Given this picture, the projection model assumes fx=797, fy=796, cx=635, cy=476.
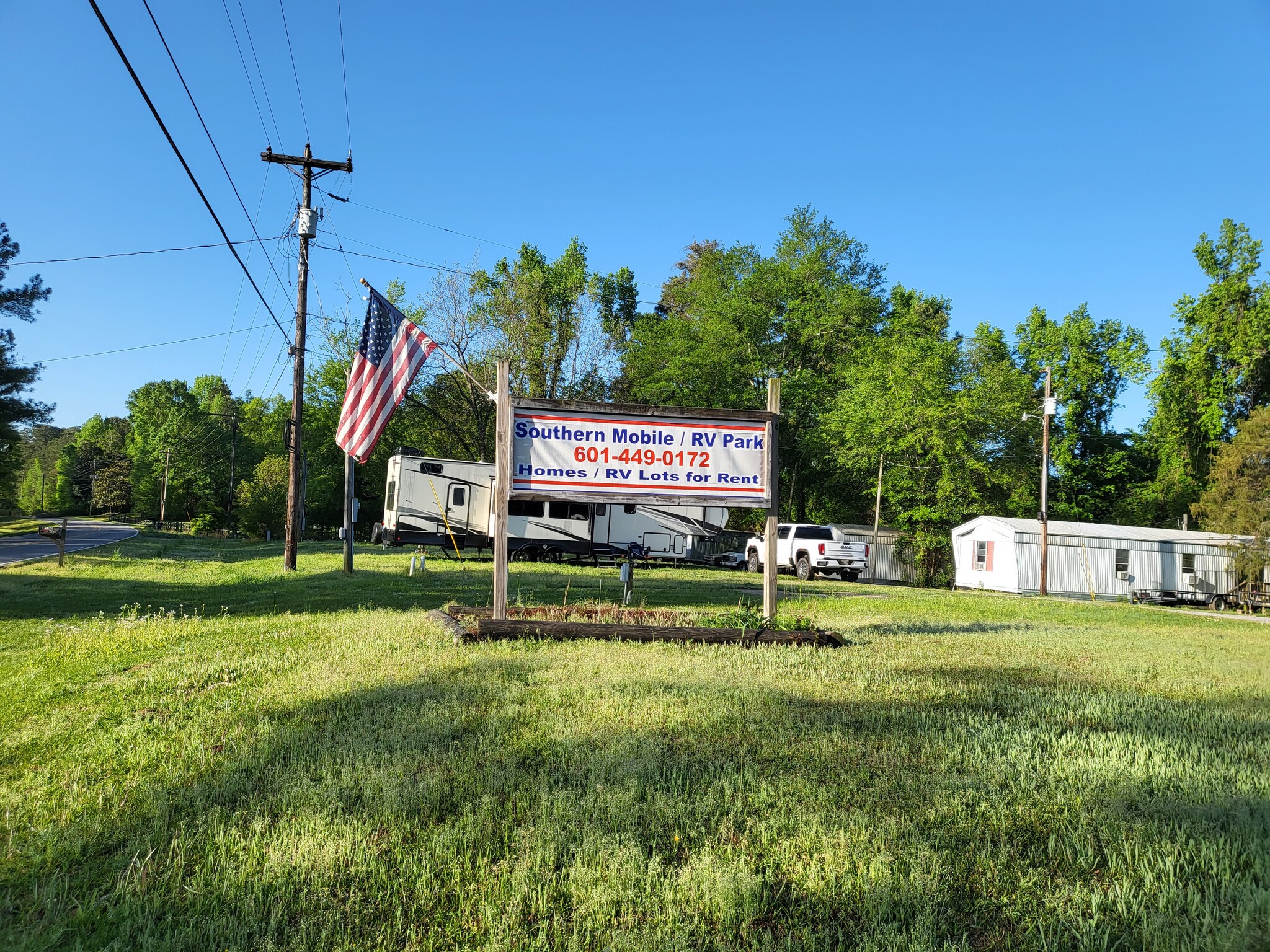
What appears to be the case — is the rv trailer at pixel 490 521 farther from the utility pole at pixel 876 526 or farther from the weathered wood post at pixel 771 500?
the weathered wood post at pixel 771 500

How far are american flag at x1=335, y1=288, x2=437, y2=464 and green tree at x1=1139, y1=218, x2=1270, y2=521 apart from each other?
40896mm

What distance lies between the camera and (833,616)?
39.4ft

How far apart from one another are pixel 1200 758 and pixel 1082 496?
47.1 m

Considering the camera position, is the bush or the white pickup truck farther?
the bush

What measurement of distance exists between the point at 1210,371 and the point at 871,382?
1920 cm

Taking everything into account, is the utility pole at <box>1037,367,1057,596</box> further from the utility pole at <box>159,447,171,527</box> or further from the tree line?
the utility pole at <box>159,447,171,527</box>

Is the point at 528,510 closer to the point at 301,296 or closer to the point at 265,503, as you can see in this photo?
the point at 301,296

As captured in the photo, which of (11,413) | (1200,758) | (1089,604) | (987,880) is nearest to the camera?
(987,880)

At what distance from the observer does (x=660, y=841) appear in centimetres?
321

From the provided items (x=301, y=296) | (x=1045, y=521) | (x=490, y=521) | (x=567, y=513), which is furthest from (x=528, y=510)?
(x=1045, y=521)

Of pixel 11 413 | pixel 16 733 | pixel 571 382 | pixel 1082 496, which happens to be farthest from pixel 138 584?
pixel 1082 496

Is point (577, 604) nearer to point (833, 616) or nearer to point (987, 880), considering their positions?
point (833, 616)

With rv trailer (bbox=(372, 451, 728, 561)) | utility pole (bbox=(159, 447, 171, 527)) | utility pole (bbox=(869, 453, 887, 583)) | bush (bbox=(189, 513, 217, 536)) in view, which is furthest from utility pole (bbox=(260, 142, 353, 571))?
utility pole (bbox=(159, 447, 171, 527))

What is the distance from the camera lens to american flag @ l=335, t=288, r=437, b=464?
1202 cm
